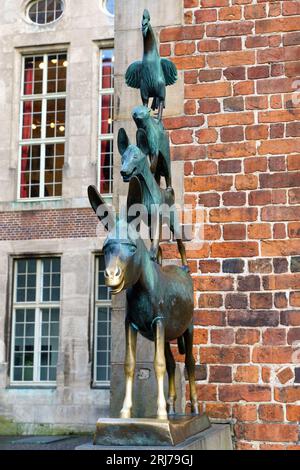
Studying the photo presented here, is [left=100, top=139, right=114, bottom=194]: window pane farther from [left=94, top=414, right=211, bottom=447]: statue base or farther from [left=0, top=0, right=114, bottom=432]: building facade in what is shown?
[left=94, top=414, right=211, bottom=447]: statue base

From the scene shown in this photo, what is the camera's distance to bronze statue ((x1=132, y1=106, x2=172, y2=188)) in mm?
3980

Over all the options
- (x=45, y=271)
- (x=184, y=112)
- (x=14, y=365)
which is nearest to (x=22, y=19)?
(x=45, y=271)

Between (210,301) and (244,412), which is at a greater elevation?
(210,301)

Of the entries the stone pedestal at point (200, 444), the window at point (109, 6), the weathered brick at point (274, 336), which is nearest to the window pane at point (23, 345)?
the window at point (109, 6)

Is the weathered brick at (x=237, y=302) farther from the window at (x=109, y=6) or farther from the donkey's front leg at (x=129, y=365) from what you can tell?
the window at (x=109, y=6)

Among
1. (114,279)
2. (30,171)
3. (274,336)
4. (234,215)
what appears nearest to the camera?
(114,279)

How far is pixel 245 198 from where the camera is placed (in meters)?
5.39

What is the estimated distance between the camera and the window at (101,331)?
1451cm

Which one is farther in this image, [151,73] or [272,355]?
[272,355]

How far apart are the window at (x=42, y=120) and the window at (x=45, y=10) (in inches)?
33.6

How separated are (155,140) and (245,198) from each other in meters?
1.56

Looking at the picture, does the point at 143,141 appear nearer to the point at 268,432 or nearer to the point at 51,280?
the point at 268,432

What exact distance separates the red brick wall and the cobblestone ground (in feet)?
22.6

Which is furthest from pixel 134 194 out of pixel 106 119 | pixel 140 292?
pixel 106 119
